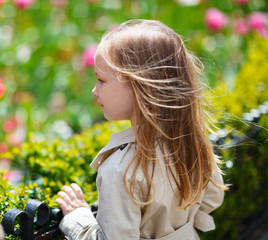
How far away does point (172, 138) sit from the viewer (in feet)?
4.60

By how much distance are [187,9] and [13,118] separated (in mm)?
2389

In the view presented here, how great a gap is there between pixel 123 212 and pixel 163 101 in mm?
378

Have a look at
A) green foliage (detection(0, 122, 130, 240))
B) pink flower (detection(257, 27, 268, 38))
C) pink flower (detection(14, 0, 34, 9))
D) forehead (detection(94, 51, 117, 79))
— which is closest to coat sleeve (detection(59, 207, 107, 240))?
green foliage (detection(0, 122, 130, 240))

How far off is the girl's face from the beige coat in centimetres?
9

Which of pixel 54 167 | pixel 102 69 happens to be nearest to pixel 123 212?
pixel 102 69

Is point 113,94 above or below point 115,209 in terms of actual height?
above

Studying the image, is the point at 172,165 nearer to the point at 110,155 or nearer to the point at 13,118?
the point at 110,155

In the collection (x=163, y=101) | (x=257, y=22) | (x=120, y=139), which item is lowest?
(x=257, y=22)

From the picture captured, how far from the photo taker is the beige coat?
1.31 m

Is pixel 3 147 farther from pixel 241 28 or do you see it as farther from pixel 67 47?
pixel 241 28

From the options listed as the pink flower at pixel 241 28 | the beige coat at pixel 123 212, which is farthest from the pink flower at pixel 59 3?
the beige coat at pixel 123 212

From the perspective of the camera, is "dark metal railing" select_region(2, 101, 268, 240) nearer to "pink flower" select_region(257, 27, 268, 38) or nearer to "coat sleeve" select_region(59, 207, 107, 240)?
"coat sleeve" select_region(59, 207, 107, 240)

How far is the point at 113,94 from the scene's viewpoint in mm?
1393

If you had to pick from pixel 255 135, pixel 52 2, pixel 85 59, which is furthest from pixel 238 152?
pixel 52 2
